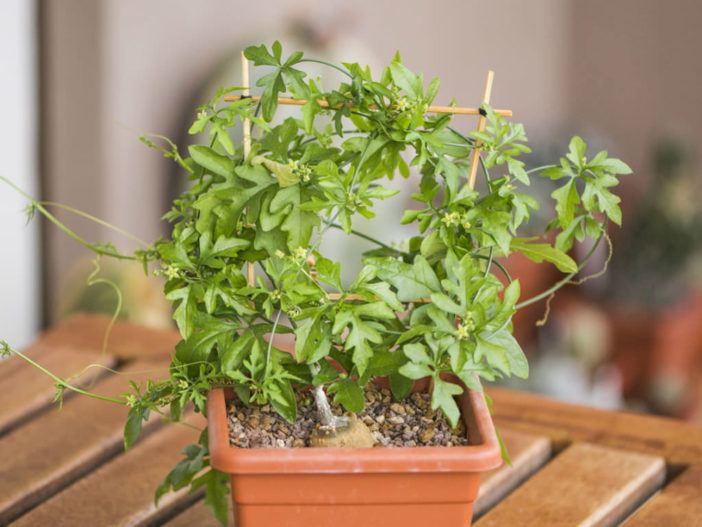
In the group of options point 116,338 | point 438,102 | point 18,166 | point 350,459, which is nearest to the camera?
point 350,459

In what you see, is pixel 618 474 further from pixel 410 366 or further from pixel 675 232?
pixel 675 232

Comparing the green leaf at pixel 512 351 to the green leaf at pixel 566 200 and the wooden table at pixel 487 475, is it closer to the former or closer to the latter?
the green leaf at pixel 566 200

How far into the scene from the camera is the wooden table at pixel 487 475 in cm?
93

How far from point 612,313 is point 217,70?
182cm

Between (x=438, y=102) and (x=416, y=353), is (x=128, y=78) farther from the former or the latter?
(x=416, y=353)

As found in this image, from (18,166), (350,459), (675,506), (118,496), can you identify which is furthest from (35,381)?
(18,166)

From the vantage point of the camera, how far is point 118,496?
95cm

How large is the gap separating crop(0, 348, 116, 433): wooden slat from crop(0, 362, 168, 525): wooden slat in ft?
0.08

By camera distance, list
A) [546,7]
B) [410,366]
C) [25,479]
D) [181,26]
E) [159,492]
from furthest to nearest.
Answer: [546,7], [181,26], [25,479], [159,492], [410,366]

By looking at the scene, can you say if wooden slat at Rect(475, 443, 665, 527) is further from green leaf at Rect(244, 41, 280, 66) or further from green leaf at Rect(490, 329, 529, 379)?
green leaf at Rect(244, 41, 280, 66)

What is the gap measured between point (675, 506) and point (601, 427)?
0.70ft

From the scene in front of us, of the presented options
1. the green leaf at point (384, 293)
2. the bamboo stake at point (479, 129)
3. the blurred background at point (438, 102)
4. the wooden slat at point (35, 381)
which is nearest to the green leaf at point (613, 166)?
the bamboo stake at point (479, 129)

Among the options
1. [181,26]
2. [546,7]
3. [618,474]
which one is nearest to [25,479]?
[618,474]

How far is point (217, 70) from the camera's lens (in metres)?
2.68
